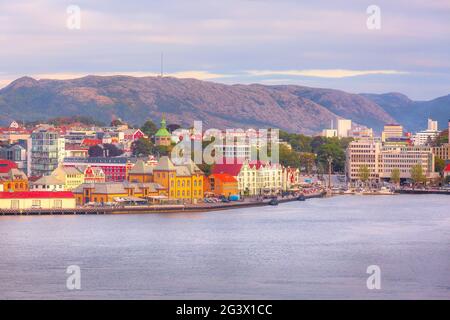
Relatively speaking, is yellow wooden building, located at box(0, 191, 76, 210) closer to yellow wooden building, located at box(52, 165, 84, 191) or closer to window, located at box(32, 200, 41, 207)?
window, located at box(32, 200, 41, 207)

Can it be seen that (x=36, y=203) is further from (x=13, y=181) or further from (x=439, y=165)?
(x=439, y=165)

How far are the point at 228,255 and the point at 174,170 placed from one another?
490 inches

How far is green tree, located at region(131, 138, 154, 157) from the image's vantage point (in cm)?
4338

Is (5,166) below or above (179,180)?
above

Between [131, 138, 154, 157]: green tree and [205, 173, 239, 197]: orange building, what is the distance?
9.21 m

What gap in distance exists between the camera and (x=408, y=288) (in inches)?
622

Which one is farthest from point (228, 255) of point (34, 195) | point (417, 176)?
point (417, 176)

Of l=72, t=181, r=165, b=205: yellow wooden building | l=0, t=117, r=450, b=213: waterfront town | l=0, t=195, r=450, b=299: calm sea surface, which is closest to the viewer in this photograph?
l=0, t=195, r=450, b=299: calm sea surface

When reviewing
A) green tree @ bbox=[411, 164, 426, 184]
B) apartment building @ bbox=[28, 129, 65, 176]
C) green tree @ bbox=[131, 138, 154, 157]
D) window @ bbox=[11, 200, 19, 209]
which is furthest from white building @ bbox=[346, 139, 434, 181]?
window @ bbox=[11, 200, 19, 209]

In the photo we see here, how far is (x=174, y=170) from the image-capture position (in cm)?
3144

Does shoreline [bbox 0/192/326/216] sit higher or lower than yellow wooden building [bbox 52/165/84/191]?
lower
